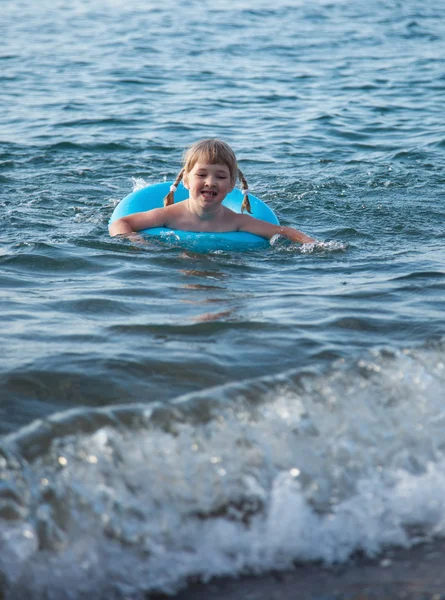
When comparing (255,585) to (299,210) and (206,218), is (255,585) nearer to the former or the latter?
(206,218)

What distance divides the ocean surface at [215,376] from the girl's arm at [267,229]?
0.29 feet

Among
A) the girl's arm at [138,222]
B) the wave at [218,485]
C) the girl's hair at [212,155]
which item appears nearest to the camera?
the wave at [218,485]

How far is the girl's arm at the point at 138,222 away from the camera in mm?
6125

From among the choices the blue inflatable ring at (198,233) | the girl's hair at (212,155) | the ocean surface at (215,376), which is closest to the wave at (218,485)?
the ocean surface at (215,376)

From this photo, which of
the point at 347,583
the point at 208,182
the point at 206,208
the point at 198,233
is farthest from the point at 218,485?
the point at 206,208

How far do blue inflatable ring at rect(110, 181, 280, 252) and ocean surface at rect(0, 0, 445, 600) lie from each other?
0.12 meters

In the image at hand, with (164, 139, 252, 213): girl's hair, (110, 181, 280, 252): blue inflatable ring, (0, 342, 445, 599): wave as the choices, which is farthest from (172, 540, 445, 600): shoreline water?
(164, 139, 252, 213): girl's hair

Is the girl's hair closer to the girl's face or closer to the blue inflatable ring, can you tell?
the girl's face

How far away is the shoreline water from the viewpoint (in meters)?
2.59

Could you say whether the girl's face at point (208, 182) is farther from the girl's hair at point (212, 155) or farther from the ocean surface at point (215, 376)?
the ocean surface at point (215, 376)

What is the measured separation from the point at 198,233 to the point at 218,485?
327 centimetres

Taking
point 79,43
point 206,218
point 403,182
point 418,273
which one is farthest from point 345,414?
point 79,43

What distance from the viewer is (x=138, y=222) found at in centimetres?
620

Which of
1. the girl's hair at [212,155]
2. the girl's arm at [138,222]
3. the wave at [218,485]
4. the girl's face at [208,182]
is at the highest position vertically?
the girl's hair at [212,155]
